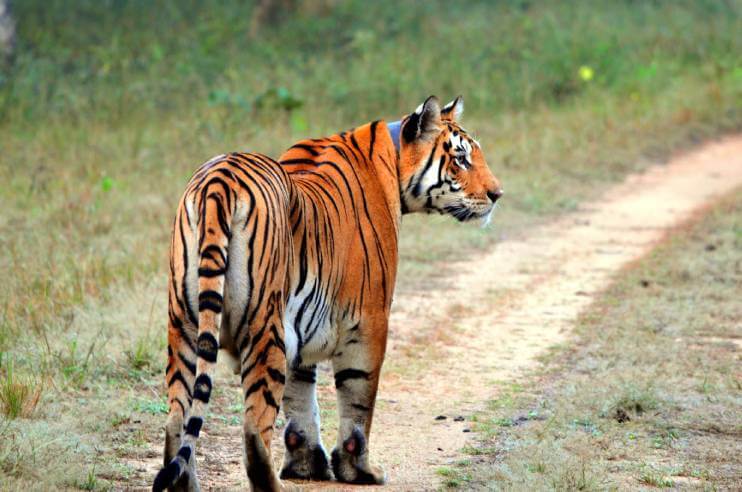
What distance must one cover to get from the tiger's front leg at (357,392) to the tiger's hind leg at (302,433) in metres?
0.09

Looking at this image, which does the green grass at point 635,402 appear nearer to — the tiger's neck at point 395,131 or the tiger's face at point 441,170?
the tiger's face at point 441,170

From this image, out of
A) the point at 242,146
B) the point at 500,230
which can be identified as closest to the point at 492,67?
the point at 242,146

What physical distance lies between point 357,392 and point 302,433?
292 millimetres

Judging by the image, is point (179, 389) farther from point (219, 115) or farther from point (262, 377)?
point (219, 115)

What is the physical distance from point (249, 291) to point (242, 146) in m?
8.11

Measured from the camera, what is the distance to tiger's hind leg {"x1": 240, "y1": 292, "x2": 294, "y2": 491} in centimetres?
371

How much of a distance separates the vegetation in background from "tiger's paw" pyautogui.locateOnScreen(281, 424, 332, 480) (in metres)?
0.67

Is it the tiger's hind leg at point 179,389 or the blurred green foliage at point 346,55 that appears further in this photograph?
the blurred green foliage at point 346,55

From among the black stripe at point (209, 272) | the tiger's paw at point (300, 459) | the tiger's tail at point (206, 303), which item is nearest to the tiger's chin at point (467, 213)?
the tiger's paw at point (300, 459)

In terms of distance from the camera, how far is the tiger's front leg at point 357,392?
171 inches

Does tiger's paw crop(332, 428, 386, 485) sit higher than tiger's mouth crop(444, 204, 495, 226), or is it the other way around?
tiger's mouth crop(444, 204, 495, 226)

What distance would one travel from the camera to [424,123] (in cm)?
473

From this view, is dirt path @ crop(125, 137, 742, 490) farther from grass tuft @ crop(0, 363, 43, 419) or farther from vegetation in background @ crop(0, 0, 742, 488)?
grass tuft @ crop(0, 363, 43, 419)

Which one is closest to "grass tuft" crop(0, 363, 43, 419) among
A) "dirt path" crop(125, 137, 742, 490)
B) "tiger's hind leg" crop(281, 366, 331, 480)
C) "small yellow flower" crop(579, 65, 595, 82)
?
"dirt path" crop(125, 137, 742, 490)
